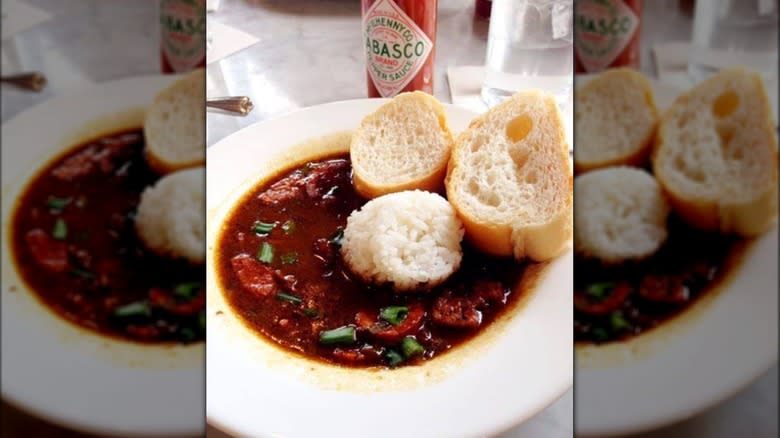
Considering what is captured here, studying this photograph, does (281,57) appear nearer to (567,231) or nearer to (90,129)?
(567,231)

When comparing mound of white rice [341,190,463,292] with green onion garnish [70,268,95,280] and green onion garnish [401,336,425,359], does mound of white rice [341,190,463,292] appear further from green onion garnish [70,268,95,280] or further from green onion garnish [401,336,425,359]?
green onion garnish [70,268,95,280]

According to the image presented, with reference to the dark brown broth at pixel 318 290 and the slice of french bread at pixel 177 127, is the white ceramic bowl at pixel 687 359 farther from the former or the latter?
the dark brown broth at pixel 318 290

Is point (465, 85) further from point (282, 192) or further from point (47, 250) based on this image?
point (47, 250)

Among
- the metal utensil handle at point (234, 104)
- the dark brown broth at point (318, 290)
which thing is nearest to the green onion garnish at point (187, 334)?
the dark brown broth at point (318, 290)

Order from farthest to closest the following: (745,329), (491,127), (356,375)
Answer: (491,127) < (356,375) < (745,329)

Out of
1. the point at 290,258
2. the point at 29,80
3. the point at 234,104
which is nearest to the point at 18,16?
the point at 29,80

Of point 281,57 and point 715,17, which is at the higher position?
point 715,17

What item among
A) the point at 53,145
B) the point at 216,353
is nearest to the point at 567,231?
the point at 216,353
